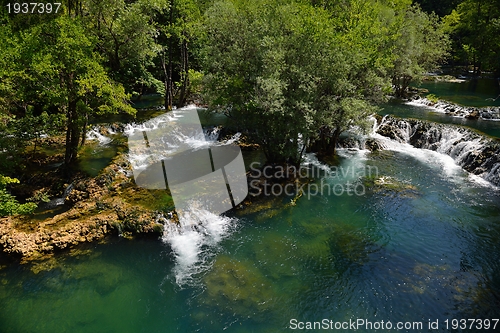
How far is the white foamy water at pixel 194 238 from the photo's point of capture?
11.3 metres

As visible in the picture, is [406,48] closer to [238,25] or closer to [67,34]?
[238,25]

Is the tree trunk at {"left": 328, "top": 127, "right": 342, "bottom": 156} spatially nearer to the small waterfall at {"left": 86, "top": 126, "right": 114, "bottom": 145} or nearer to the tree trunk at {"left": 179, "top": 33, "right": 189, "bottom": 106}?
the tree trunk at {"left": 179, "top": 33, "right": 189, "bottom": 106}

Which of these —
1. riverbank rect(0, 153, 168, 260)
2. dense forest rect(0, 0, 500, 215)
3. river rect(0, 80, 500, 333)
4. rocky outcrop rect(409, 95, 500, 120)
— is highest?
dense forest rect(0, 0, 500, 215)

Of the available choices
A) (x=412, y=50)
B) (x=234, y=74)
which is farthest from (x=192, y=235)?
(x=412, y=50)

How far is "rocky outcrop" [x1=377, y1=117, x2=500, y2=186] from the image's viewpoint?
18594mm

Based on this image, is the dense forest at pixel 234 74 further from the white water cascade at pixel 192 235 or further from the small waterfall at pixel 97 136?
the white water cascade at pixel 192 235

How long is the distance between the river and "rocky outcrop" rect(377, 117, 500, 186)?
3.51 meters

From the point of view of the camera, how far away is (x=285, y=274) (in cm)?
1110

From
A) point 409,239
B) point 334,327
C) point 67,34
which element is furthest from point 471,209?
point 67,34

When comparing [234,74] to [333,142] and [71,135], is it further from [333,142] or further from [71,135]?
[71,135]

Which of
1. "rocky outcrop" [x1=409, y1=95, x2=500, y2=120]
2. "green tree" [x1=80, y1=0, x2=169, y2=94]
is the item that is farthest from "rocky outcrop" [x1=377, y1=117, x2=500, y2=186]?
"green tree" [x1=80, y1=0, x2=169, y2=94]

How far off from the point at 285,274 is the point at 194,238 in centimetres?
414

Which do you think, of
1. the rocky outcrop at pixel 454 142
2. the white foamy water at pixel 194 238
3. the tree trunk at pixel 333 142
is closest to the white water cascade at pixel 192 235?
the white foamy water at pixel 194 238

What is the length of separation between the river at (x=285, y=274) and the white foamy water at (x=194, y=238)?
7 cm
